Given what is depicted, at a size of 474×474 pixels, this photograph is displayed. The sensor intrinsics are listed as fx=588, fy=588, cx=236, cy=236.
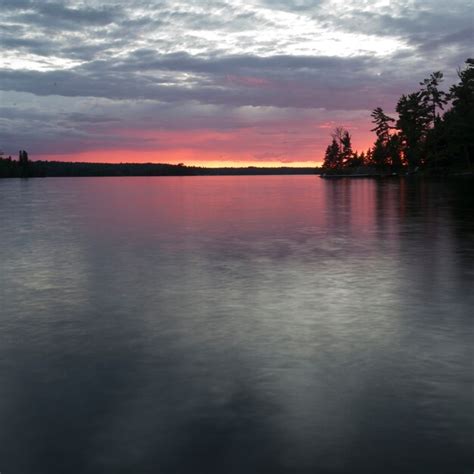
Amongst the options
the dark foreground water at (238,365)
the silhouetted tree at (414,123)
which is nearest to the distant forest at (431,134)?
the silhouetted tree at (414,123)

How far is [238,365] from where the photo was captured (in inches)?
283

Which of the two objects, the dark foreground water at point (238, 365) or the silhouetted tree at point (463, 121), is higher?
the silhouetted tree at point (463, 121)

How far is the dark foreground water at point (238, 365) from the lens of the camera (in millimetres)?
5031

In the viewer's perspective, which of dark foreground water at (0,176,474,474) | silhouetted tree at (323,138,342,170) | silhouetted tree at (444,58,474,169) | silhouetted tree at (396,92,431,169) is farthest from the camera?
silhouetted tree at (323,138,342,170)

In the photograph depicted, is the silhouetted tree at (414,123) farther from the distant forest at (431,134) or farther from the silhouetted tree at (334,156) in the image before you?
the silhouetted tree at (334,156)

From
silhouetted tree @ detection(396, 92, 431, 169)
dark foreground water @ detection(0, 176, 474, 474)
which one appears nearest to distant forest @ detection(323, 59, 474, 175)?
silhouetted tree @ detection(396, 92, 431, 169)

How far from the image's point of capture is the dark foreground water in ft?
16.5

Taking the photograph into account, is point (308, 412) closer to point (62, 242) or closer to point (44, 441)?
point (44, 441)

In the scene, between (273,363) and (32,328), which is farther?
(32,328)

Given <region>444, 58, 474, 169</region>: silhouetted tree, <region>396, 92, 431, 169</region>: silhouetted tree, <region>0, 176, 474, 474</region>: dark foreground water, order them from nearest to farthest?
<region>0, 176, 474, 474</region>: dark foreground water
<region>444, 58, 474, 169</region>: silhouetted tree
<region>396, 92, 431, 169</region>: silhouetted tree

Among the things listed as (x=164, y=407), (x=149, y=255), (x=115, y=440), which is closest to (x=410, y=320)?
(x=164, y=407)

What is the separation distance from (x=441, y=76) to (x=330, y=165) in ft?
214

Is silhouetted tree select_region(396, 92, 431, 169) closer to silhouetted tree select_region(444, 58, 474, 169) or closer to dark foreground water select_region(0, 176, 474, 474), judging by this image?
silhouetted tree select_region(444, 58, 474, 169)

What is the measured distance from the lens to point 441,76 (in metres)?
107
